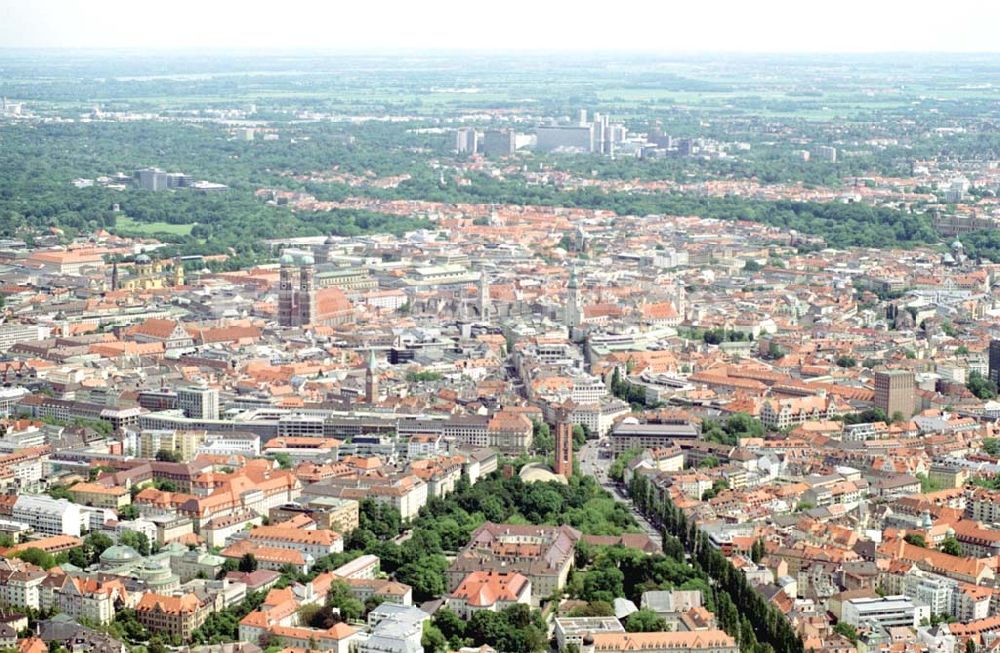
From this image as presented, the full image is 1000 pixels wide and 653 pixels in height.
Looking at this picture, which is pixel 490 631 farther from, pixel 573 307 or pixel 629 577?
pixel 573 307

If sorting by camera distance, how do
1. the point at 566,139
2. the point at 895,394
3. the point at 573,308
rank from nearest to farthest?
the point at 895,394
the point at 573,308
the point at 566,139

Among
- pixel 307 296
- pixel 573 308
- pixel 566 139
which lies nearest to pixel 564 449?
pixel 573 308

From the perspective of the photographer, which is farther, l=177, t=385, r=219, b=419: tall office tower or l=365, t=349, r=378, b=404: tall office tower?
l=365, t=349, r=378, b=404: tall office tower

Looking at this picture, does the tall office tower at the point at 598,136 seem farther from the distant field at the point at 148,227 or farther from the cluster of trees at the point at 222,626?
the cluster of trees at the point at 222,626

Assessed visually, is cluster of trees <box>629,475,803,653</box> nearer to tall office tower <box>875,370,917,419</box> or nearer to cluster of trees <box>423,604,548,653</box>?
cluster of trees <box>423,604,548,653</box>

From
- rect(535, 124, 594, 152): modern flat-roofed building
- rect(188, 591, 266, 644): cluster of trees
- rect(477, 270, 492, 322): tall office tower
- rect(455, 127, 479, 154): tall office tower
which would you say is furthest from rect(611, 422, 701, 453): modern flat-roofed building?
rect(535, 124, 594, 152): modern flat-roofed building

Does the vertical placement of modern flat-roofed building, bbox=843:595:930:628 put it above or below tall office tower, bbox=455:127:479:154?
above

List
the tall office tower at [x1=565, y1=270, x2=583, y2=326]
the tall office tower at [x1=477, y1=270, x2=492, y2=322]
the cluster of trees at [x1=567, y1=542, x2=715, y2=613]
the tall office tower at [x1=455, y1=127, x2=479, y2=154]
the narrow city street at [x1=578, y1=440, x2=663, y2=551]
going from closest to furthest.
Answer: the cluster of trees at [x1=567, y1=542, x2=715, y2=613], the narrow city street at [x1=578, y1=440, x2=663, y2=551], the tall office tower at [x1=565, y1=270, x2=583, y2=326], the tall office tower at [x1=477, y1=270, x2=492, y2=322], the tall office tower at [x1=455, y1=127, x2=479, y2=154]
